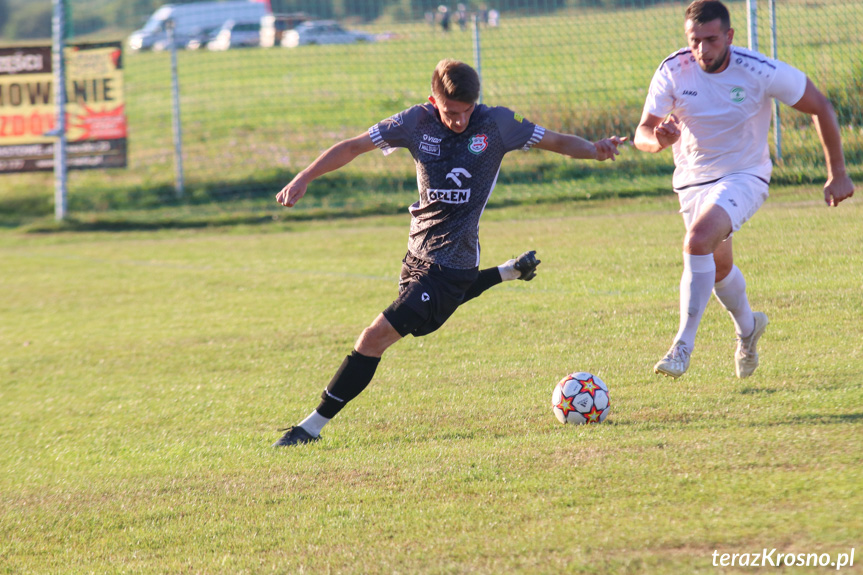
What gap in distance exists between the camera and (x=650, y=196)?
13.0 meters

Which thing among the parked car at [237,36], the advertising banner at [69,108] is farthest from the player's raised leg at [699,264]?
the parked car at [237,36]

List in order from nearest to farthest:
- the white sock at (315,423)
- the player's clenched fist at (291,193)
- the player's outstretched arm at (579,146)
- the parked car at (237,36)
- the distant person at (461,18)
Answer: the player's clenched fist at (291,193) → the player's outstretched arm at (579,146) → the white sock at (315,423) → the distant person at (461,18) → the parked car at (237,36)

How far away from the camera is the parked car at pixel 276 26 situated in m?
19.0

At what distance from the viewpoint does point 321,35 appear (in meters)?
18.8

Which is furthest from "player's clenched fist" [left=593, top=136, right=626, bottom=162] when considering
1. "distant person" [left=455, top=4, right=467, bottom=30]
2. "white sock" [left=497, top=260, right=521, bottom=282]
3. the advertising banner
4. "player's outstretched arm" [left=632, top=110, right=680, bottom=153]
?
the advertising banner

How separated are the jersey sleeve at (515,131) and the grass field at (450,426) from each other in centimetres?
153

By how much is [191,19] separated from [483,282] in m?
17.4

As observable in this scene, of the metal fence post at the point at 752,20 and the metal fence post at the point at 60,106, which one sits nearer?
the metal fence post at the point at 752,20

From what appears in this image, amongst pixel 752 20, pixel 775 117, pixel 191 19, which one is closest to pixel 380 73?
pixel 191 19

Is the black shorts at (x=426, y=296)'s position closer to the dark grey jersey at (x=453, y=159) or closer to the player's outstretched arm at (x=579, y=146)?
the dark grey jersey at (x=453, y=159)

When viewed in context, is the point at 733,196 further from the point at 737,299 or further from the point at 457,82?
the point at 457,82

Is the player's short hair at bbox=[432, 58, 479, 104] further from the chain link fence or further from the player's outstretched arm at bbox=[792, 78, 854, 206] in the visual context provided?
the chain link fence

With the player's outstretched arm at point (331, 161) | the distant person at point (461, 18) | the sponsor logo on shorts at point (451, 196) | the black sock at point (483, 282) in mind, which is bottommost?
the black sock at point (483, 282)

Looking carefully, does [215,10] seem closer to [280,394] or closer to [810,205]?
[810,205]
